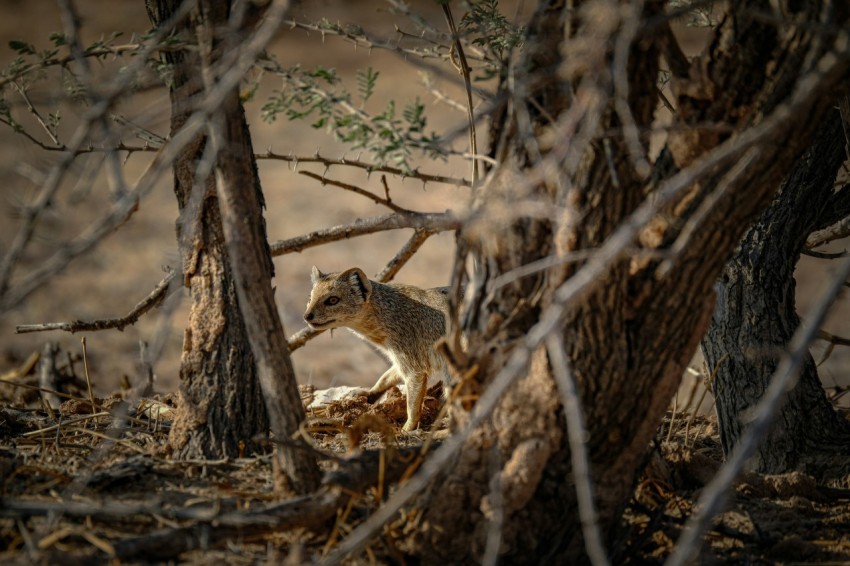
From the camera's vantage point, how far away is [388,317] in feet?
23.0

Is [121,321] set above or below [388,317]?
below

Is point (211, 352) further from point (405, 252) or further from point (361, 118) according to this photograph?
point (405, 252)

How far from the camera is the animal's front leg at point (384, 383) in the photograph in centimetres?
665

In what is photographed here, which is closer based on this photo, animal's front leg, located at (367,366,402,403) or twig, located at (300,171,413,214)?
twig, located at (300,171,413,214)

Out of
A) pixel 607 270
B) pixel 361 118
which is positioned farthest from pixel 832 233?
pixel 361 118

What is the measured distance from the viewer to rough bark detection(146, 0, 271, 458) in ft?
12.0

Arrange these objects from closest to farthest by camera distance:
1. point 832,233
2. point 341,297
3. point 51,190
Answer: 1. point 51,190
2. point 832,233
3. point 341,297

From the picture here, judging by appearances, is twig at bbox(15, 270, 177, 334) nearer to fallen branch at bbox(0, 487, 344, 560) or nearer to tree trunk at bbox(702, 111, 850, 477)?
fallen branch at bbox(0, 487, 344, 560)

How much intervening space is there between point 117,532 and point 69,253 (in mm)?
1157

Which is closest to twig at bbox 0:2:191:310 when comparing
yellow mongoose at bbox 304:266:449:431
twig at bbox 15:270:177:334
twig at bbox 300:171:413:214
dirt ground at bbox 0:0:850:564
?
dirt ground at bbox 0:0:850:564

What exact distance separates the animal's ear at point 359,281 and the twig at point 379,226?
80.5 inches

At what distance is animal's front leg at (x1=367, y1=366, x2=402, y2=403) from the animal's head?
0.53 metres

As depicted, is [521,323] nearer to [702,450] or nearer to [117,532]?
[117,532]

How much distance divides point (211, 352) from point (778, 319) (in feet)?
9.81
